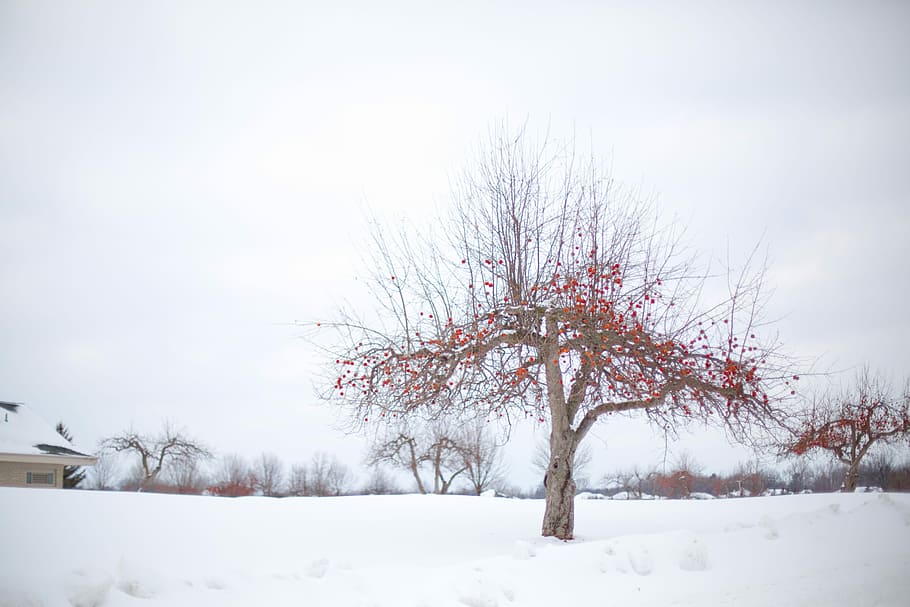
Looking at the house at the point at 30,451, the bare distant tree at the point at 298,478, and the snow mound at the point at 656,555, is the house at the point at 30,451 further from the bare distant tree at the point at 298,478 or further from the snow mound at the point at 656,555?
the bare distant tree at the point at 298,478

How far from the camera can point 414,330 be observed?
9297mm

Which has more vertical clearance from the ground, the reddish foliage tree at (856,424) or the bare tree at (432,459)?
the reddish foliage tree at (856,424)

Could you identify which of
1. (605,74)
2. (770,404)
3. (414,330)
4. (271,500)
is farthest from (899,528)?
(271,500)

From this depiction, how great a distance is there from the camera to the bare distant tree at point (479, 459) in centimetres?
3206

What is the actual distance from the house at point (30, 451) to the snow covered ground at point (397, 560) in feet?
18.6

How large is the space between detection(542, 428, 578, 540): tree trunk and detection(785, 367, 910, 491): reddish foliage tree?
8195 mm

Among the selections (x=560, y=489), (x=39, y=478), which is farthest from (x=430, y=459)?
(x=560, y=489)

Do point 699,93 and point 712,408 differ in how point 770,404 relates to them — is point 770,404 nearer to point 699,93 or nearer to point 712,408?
point 712,408

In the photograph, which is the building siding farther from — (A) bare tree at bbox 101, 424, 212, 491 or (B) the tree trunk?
(A) bare tree at bbox 101, 424, 212, 491

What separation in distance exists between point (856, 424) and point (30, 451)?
72.0ft

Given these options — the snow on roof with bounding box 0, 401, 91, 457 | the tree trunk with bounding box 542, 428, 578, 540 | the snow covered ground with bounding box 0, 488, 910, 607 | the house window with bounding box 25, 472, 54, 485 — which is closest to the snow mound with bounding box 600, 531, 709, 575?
the snow covered ground with bounding box 0, 488, 910, 607

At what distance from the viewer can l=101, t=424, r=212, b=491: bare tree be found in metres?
32.5

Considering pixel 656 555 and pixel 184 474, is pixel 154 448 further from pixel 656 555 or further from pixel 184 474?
pixel 656 555

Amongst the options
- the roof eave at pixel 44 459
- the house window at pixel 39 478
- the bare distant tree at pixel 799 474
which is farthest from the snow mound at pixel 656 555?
the bare distant tree at pixel 799 474
